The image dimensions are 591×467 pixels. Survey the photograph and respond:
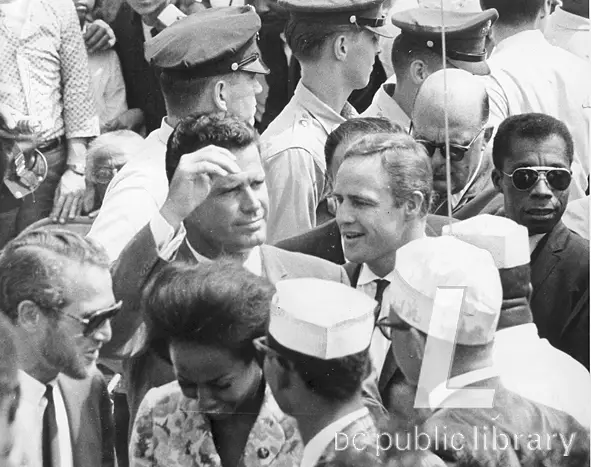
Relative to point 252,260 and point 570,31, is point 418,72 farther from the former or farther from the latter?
point 252,260

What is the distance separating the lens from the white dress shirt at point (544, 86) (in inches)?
192

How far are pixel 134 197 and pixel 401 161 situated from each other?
68 cm

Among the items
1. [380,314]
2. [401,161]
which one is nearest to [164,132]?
[401,161]

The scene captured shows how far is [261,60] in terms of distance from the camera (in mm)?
4883

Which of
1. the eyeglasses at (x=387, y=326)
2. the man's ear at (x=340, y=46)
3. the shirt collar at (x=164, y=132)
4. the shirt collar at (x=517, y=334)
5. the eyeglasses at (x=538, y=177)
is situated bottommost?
the shirt collar at (x=517, y=334)

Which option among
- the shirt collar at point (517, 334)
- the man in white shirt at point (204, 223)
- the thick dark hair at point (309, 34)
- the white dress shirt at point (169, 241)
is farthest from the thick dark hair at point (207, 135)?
the shirt collar at point (517, 334)

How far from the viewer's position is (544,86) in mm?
4902

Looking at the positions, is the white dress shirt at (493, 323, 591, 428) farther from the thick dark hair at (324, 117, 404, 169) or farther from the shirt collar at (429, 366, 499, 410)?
the thick dark hair at (324, 117, 404, 169)

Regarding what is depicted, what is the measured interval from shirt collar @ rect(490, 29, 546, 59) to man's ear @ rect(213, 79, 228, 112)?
2.28 ft

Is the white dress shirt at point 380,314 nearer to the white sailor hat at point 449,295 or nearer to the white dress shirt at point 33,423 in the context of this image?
the white sailor hat at point 449,295

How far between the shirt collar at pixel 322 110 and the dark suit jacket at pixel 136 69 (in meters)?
0.36

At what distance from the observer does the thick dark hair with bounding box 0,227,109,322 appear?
4781mm

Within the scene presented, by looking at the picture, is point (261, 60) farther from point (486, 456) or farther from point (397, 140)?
point (486, 456)

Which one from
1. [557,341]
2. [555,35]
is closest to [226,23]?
[555,35]
